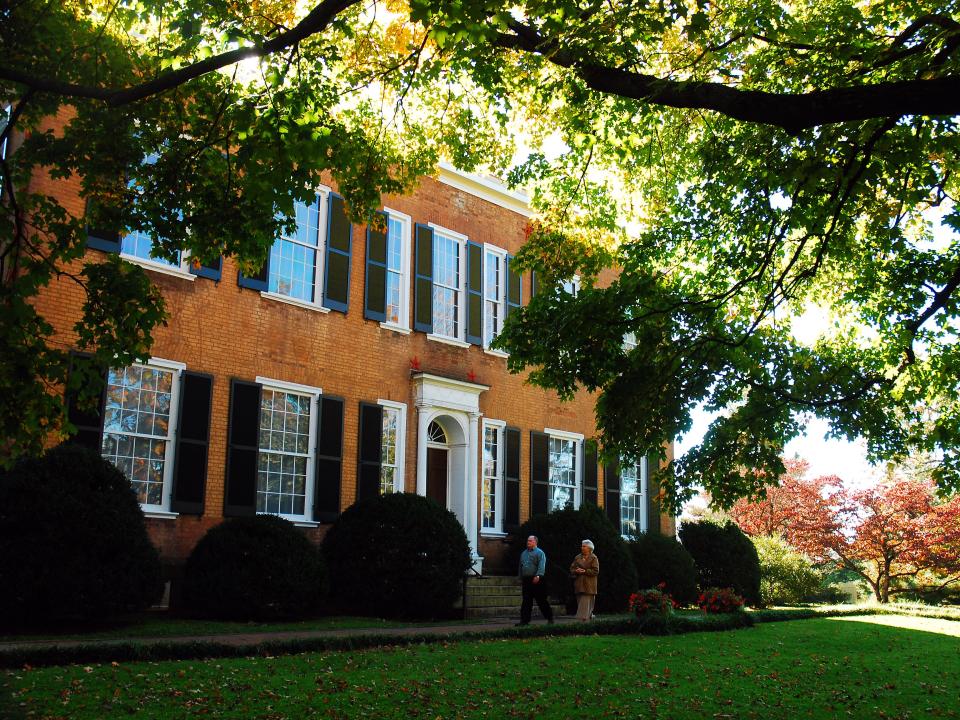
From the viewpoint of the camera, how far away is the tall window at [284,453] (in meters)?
16.2

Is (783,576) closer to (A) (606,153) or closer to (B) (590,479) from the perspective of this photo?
(B) (590,479)

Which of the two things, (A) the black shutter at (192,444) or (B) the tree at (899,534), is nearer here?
(A) the black shutter at (192,444)

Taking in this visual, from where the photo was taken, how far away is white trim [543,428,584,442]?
2200 cm

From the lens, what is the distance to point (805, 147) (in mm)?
9008

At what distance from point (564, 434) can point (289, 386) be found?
8.03 metres

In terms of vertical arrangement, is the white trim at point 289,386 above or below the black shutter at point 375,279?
below

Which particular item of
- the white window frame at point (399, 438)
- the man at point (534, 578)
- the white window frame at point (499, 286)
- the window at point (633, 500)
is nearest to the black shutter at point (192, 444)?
the white window frame at point (399, 438)

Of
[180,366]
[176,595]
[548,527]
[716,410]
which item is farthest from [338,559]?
[716,410]

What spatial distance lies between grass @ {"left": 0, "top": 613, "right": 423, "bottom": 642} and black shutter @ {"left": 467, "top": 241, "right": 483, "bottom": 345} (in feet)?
24.3

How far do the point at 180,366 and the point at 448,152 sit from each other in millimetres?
5477

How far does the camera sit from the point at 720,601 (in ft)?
58.4

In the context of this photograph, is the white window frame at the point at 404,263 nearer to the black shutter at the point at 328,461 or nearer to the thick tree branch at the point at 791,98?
the black shutter at the point at 328,461

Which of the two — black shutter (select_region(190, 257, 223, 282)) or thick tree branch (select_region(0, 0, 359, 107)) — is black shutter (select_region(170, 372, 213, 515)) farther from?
thick tree branch (select_region(0, 0, 359, 107))

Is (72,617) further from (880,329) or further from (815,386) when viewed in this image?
(880,329)
